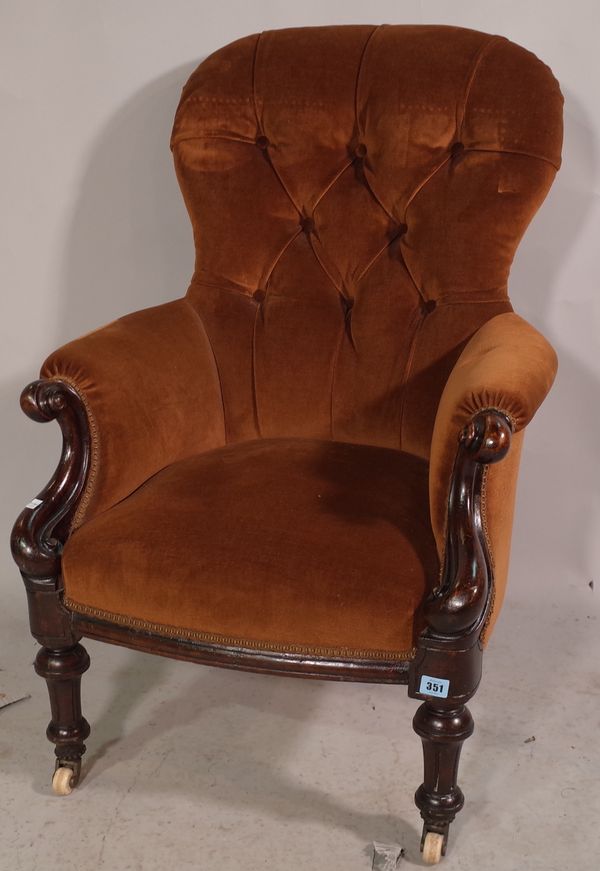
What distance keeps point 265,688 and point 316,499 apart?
59 centimetres

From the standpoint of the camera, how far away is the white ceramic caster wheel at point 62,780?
67.6 inches

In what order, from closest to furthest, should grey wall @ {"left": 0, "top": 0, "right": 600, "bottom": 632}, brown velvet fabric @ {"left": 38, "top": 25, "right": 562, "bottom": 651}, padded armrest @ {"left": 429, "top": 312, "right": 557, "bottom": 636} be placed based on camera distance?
padded armrest @ {"left": 429, "top": 312, "right": 557, "bottom": 636} → brown velvet fabric @ {"left": 38, "top": 25, "right": 562, "bottom": 651} → grey wall @ {"left": 0, "top": 0, "right": 600, "bottom": 632}

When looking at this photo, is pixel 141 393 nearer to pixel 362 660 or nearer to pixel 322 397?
pixel 322 397

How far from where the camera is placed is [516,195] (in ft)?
5.96

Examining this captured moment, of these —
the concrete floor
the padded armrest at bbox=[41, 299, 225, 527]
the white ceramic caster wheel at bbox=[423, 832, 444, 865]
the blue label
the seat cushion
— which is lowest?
the concrete floor

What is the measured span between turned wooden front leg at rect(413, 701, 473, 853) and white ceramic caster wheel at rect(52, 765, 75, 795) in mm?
555

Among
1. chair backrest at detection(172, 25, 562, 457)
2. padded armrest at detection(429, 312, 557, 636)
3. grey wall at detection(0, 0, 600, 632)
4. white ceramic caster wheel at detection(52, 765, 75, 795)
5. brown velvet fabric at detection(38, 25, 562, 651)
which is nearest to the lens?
padded armrest at detection(429, 312, 557, 636)

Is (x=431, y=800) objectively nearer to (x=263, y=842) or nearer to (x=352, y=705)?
(x=263, y=842)

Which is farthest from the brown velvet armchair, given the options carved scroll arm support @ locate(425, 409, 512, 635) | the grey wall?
the grey wall

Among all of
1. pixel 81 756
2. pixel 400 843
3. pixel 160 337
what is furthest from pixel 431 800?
pixel 160 337

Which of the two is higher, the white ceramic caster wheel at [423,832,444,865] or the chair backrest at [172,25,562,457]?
the chair backrest at [172,25,562,457]

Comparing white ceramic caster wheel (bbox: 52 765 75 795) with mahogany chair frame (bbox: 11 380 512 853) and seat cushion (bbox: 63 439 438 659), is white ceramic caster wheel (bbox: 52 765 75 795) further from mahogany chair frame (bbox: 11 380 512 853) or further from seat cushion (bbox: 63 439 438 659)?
seat cushion (bbox: 63 439 438 659)

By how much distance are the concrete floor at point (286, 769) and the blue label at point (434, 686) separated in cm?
31

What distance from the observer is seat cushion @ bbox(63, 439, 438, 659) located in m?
1.43
